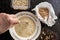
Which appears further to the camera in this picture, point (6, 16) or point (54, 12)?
point (54, 12)

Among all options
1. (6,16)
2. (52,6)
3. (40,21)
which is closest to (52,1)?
(52,6)

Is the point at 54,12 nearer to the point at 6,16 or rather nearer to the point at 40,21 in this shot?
the point at 40,21

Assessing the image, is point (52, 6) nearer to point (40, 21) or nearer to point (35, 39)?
point (40, 21)

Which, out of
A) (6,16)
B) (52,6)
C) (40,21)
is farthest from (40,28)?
(6,16)

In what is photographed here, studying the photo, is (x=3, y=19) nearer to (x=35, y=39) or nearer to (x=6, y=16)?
(x=6, y=16)

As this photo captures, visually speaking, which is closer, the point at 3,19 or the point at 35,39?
the point at 3,19

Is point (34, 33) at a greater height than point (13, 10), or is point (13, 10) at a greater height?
point (13, 10)

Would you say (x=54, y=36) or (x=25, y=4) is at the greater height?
(x=25, y=4)

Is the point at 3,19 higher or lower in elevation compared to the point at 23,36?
higher
